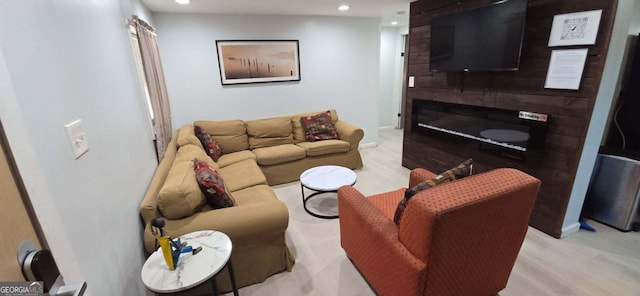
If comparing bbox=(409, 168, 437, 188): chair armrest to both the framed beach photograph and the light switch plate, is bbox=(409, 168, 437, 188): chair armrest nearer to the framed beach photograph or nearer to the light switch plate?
the light switch plate

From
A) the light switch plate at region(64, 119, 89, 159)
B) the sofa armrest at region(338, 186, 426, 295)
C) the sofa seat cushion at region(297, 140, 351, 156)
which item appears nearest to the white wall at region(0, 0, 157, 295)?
the light switch plate at region(64, 119, 89, 159)

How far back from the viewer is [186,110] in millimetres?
3777

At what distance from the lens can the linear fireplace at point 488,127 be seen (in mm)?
2236

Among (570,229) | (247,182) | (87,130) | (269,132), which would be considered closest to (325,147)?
(269,132)

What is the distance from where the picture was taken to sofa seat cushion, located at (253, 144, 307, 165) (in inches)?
134

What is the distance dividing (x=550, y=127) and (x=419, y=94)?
150cm

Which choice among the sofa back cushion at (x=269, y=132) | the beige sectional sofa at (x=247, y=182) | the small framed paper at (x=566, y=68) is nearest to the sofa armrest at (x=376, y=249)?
the beige sectional sofa at (x=247, y=182)

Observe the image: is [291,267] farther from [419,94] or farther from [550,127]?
[419,94]

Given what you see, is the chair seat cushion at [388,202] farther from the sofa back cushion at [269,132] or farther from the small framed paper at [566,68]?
the sofa back cushion at [269,132]

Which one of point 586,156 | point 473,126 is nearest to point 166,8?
point 473,126

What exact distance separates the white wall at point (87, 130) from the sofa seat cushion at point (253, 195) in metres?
0.74

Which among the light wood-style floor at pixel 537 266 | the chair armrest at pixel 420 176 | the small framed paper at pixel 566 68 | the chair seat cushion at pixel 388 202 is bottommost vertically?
the light wood-style floor at pixel 537 266

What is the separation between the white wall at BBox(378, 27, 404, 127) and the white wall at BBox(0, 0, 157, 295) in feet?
16.0

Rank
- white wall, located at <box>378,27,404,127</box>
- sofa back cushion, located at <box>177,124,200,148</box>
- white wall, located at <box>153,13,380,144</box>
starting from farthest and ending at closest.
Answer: white wall, located at <box>378,27,404,127</box>
white wall, located at <box>153,13,380,144</box>
sofa back cushion, located at <box>177,124,200,148</box>
